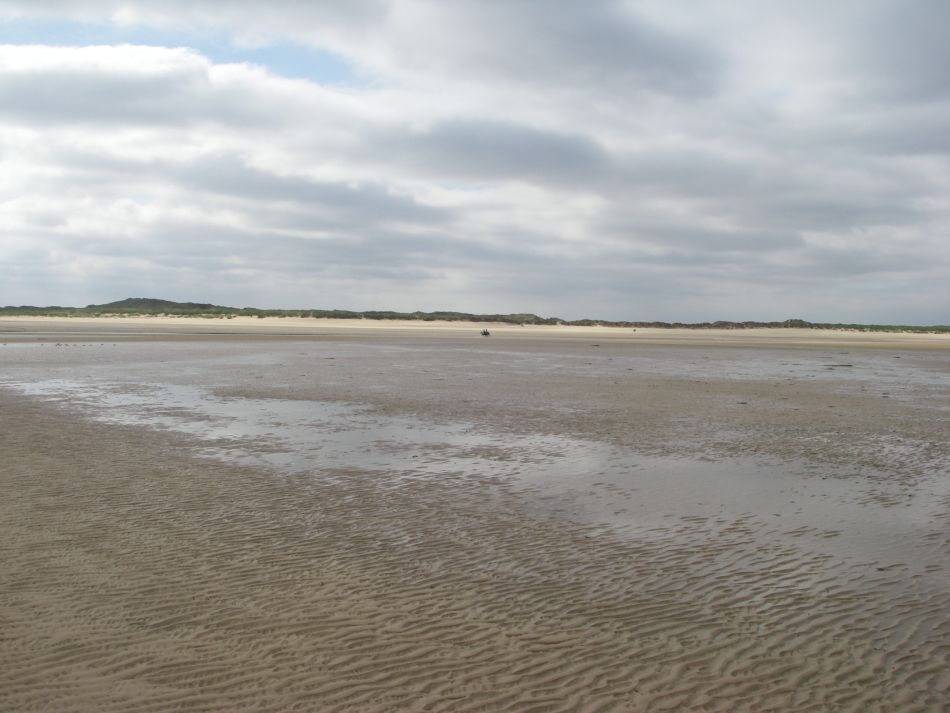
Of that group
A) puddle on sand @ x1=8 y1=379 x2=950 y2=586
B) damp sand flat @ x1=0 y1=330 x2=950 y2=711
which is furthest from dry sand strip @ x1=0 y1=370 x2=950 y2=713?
puddle on sand @ x1=8 y1=379 x2=950 y2=586

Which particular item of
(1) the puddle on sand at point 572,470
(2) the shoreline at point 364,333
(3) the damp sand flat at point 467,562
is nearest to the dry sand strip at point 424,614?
(3) the damp sand flat at point 467,562

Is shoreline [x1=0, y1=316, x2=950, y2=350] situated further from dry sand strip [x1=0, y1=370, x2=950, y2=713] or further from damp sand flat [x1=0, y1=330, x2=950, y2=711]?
dry sand strip [x1=0, y1=370, x2=950, y2=713]

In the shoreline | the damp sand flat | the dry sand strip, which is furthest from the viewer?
the shoreline

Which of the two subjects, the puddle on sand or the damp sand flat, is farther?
the puddle on sand

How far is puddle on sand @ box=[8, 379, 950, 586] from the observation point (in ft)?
27.8

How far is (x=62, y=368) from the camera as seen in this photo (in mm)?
26234

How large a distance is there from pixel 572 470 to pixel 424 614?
227 inches

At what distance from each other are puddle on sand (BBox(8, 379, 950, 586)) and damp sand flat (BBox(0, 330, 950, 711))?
0.22ft

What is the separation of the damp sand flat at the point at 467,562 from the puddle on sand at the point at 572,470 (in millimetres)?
67

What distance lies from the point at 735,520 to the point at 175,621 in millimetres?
6192

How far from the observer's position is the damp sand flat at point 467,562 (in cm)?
481

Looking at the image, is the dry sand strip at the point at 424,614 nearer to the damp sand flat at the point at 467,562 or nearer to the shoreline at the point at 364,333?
the damp sand flat at the point at 467,562

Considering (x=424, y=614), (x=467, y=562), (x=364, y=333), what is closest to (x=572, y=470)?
(x=467, y=562)

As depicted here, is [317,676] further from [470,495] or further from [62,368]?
[62,368]
